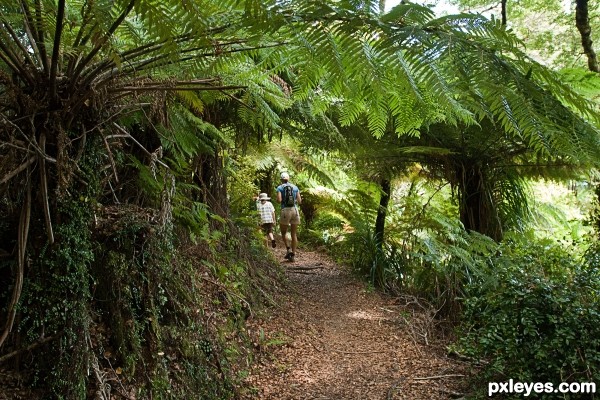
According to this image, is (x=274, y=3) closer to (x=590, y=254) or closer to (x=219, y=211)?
(x=590, y=254)

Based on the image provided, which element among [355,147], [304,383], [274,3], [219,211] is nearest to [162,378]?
[304,383]

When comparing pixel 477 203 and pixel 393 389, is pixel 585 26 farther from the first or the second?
pixel 393 389

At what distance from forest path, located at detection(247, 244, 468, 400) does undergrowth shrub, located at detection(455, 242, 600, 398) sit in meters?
0.45

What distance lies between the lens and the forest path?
324 centimetres

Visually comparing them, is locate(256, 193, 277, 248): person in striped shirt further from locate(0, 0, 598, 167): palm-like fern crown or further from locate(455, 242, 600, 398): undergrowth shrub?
locate(0, 0, 598, 167): palm-like fern crown

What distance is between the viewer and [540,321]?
2900mm

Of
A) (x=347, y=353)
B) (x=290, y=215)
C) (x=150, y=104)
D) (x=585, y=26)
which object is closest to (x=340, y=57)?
(x=150, y=104)

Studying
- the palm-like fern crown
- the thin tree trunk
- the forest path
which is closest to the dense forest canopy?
the palm-like fern crown

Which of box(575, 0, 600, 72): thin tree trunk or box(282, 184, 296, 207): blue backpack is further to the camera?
box(282, 184, 296, 207): blue backpack

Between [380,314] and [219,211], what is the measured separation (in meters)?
2.18

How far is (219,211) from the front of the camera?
16.1 feet

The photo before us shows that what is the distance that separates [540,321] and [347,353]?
1.68m

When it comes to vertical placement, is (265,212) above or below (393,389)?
above

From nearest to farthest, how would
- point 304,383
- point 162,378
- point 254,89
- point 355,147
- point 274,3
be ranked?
point 274,3 < point 162,378 < point 254,89 < point 304,383 < point 355,147
